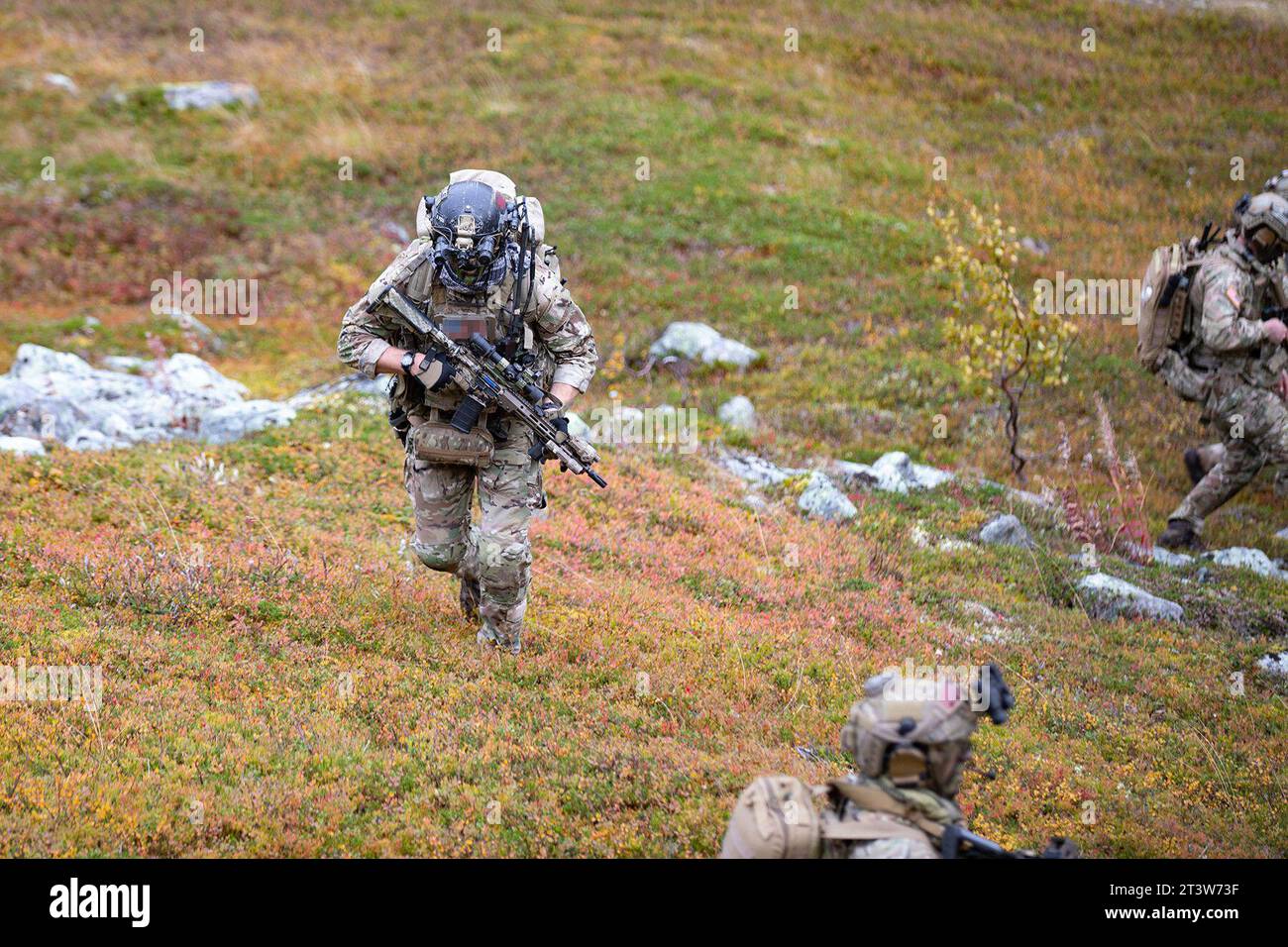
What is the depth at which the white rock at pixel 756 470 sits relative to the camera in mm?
13984

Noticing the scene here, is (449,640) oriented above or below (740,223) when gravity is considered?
below

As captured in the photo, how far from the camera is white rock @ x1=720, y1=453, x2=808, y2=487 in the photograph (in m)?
14.0

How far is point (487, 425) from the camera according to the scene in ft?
26.5

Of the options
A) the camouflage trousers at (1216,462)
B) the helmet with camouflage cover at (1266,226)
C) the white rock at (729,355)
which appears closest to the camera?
the helmet with camouflage cover at (1266,226)

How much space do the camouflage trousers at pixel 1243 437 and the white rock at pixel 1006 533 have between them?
241 cm

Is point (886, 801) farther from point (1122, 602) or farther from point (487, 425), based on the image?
point (1122, 602)

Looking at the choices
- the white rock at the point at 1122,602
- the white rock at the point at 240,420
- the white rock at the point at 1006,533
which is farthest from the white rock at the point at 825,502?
the white rock at the point at 240,420

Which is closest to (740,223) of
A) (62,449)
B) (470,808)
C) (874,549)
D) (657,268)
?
(657,268)

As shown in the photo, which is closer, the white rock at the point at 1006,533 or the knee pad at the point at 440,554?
the knee pad at the point at 440,554

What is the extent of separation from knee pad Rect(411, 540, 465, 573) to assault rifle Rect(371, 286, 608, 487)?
3.37ft

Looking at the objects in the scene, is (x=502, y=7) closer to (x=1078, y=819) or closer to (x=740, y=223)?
(x=740, y=223)

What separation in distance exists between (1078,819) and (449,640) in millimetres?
4817

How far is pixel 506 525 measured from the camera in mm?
8102

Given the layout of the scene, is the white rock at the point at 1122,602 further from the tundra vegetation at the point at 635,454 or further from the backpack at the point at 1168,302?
the backpack at the point at 1168,302
